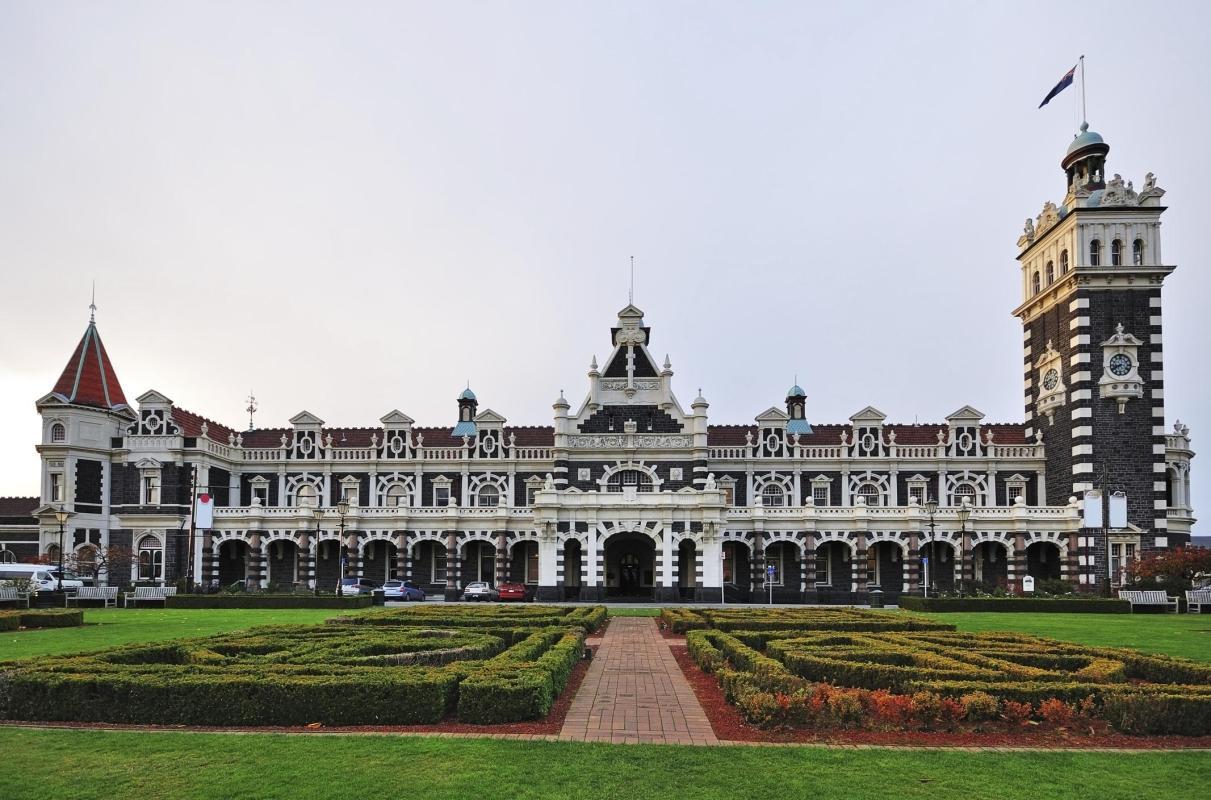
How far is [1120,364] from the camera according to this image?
5978cm

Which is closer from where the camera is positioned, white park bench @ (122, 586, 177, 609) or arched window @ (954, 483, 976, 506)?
white park bench @ (122, 586, 177, 609)

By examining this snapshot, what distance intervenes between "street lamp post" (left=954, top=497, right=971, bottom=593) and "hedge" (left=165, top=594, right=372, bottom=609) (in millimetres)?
35412

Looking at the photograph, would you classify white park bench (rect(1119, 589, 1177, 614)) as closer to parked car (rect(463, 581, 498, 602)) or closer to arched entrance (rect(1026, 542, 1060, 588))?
arched entrance (rect(1026, 542, 1060, 588))

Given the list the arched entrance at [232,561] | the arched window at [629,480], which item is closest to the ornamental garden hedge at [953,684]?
the arched window at [629,480]

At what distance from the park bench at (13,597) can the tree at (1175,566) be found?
186 feet

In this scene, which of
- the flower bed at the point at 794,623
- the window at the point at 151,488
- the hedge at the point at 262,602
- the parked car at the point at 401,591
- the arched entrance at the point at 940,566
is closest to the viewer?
the flower bed at the point at 794,623

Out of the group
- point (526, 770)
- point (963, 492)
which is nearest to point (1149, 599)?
point (963, 492)

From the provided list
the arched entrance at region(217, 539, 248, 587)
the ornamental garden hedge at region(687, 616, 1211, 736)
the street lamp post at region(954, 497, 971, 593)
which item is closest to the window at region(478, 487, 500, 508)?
the arched entrance at region(217, 539, 248, 587)

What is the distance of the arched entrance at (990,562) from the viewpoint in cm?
6253

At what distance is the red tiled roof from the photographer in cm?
6412

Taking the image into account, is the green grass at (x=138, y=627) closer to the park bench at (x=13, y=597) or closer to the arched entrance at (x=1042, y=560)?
the park bench at (x=13, y=597)

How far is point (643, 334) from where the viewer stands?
214 feet

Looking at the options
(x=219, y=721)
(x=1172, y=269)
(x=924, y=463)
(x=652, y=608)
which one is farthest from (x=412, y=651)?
(x=1172, y=269)

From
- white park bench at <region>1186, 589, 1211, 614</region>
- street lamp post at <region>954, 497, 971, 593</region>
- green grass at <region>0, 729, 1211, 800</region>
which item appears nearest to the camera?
green grass at <region>0, 729, 1211, 800</region>
